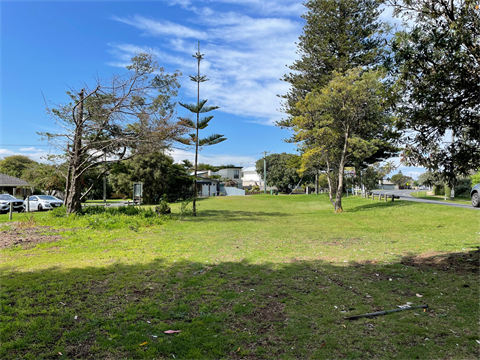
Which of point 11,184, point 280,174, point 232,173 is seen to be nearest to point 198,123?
point 11,184

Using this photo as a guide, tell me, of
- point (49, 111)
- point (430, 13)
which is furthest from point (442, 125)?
point (49, 111)

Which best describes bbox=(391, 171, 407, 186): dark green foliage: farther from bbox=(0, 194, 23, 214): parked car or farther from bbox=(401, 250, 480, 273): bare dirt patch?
bbox=(401, 250, 480, 273): bare dirt patch

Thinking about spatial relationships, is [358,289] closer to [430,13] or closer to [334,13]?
[430,13]

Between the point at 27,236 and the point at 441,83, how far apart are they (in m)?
11.5

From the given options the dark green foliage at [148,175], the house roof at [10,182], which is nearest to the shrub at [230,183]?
the dark green foliage at [148,175]

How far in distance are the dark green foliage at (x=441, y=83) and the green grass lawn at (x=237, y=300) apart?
220 cm

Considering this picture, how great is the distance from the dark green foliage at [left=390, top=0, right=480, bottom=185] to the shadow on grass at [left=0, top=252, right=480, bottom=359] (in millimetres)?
2192

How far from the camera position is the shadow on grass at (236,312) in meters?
3.02

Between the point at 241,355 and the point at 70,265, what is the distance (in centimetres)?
471

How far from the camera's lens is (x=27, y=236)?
948 centimetres

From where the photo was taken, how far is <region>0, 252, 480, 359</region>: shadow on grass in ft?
9.90

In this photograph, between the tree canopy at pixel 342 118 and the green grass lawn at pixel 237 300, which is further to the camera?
the tree canopy at pixel 342 118

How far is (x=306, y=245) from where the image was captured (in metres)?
8.63

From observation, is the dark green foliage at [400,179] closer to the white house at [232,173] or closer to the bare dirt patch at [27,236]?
the white house at [232,173]
